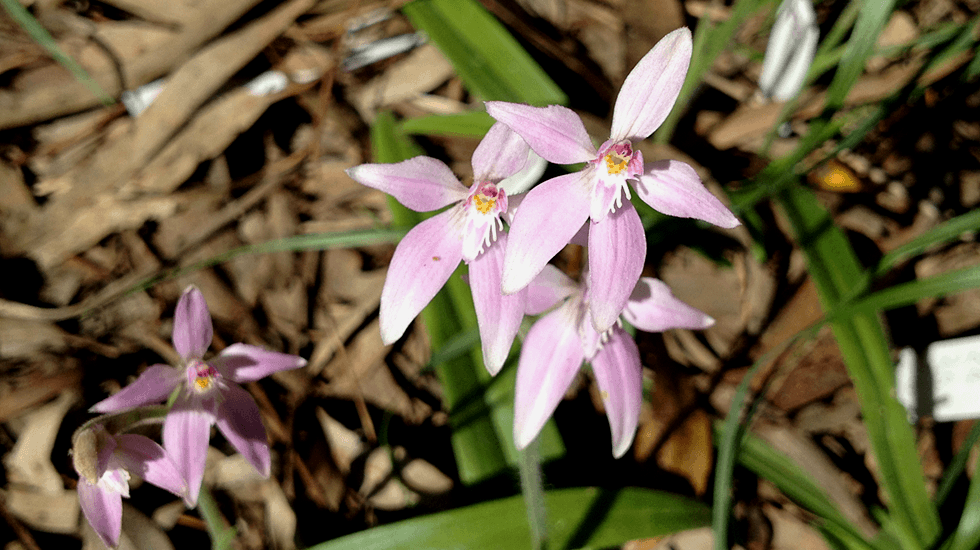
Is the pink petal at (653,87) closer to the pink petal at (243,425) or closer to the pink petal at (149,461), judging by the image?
the pink petal at (243,425)

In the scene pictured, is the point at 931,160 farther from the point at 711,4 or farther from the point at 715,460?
the point at 715,460

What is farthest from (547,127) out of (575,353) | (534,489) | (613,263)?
(534,489)

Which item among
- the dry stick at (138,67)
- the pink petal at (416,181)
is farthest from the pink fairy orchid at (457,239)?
the dry stick at (138,67)

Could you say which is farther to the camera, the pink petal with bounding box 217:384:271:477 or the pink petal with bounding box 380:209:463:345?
the pink petal with bounding box 217:384:271:477

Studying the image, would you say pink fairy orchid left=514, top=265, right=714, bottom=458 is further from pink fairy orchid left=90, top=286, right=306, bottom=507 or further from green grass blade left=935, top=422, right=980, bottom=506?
green grass blade left=935, top=422, right=980, bottom=506

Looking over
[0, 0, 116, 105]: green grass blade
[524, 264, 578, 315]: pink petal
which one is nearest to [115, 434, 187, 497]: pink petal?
[524, 264, 578, 315]: pink petal

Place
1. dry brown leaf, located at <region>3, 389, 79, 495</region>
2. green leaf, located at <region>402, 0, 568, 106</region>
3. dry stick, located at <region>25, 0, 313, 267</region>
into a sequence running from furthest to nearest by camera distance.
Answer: dry stick, located at <region>25, 0, 313, 267</region> < green leaf, located at <region>402, 0, 568, 106</region> < dry brown leaf, located at <region>3, 389, 79, 495</region>

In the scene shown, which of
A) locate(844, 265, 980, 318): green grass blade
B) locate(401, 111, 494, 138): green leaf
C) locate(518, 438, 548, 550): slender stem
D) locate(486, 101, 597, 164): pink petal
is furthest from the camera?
locate(401, 111, 494, 138): green leaf
